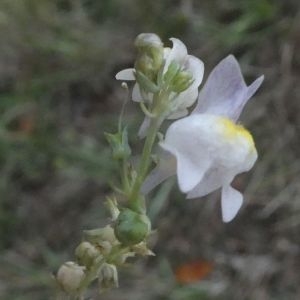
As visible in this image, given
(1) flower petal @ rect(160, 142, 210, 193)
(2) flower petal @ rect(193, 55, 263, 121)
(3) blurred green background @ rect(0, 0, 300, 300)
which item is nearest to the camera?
(1) flower petal @ rect(160, 142, 210, 193)

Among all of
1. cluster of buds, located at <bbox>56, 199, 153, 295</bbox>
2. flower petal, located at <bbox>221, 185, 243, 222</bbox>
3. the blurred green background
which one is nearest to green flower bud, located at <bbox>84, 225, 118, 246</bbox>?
cluster of buds, located at <bbox>56, 199, 153, 295</bbox>

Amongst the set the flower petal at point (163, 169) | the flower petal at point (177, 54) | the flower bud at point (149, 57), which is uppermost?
the flower petal at point (177, 54)

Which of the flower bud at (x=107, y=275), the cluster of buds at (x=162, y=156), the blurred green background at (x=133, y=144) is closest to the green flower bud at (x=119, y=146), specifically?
the cluster of buds at (x=162, y=156)

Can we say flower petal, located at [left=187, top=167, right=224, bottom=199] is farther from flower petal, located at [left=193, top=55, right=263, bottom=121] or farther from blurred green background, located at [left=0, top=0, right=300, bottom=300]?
blurred green background, located at [left=0, top=0, right=300, bottom=300]

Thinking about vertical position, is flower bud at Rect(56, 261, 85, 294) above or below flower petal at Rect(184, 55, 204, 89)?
below

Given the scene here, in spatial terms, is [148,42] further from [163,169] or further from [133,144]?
[133,144]

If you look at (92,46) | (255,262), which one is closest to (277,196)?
(255,262)

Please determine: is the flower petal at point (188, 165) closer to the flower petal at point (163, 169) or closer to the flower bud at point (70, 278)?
the flower petal at point (163, 169)

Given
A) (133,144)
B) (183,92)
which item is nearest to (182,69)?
(183,92)
